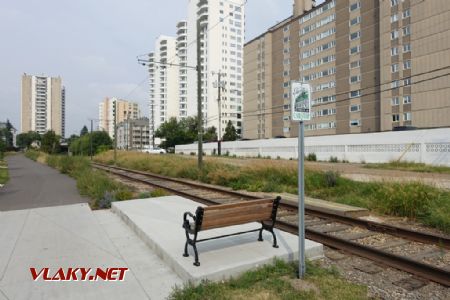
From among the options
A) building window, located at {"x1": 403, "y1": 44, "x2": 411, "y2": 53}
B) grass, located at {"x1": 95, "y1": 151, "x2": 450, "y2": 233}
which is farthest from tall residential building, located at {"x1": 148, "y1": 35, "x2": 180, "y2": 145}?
grass, located at {"x1": 95, "y1": 151, "x2": 450, "y2": 233}

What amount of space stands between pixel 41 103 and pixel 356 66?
478 feet

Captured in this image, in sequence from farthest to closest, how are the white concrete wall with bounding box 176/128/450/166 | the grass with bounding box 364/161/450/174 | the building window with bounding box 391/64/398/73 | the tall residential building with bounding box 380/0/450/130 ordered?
the building window with bounding box 391/64/398/73
the tall residential building with bounding box 380/0/450/130
the white concrete wall with bounding box 176/128/450/166
the grass with bounding box 364/161/450/174

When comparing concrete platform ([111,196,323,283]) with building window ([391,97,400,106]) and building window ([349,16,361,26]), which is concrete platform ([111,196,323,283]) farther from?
building window ([349,16,361,26])

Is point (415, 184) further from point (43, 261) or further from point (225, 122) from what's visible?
point (225, 122)

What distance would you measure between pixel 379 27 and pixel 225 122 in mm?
66000

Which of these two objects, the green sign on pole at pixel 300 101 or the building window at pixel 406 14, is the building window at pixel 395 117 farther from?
the green sign on pole at pixel 300 101

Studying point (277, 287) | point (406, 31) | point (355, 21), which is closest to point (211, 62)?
point (355, 21)

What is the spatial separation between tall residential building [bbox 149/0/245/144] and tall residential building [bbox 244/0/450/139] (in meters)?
24.9

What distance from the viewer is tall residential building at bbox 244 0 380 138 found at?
61500mm

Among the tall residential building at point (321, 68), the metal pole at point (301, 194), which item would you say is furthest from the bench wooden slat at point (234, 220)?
the tall residential building at point (321, 68)

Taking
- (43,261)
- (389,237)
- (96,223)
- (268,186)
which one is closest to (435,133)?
(268,186)

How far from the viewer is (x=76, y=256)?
552 centimetres

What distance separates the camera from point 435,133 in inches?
1041

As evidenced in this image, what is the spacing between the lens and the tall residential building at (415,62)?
47.2 metres
